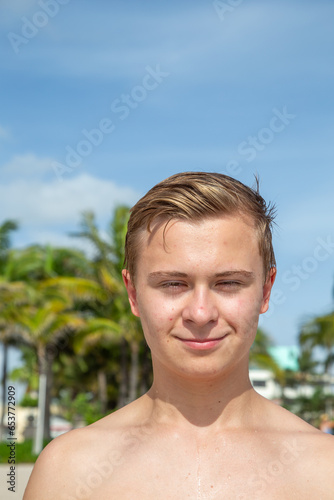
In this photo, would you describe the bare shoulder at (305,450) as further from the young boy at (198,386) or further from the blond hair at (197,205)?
the blond hair at (197,205)

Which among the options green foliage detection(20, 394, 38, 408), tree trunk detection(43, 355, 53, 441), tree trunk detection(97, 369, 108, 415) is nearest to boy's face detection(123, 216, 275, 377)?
tree trunk detection(43, 355, 53, 441)

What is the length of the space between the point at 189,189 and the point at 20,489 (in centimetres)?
1630

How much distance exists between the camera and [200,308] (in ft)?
7.72

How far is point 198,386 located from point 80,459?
1.82ft

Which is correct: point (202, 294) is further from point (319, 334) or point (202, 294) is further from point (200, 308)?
point (319, 334)

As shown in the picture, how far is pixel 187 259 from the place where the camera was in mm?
2412

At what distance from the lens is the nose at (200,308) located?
92.0 inches

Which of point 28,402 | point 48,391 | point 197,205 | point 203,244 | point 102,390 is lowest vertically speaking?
point 28,402

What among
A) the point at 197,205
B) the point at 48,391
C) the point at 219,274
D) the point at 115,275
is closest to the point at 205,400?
the point at 219,274

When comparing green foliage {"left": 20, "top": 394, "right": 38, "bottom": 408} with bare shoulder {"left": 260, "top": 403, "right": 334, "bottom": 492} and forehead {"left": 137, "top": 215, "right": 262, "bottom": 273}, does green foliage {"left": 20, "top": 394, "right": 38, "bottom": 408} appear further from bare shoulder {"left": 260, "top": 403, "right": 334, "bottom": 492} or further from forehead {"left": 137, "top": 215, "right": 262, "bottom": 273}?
forehead {"left": 137, "top": 215, "right": 262, "bottom": 273}

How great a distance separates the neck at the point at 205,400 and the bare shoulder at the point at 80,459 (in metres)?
0.19

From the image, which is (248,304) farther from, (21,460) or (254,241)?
(21,460)

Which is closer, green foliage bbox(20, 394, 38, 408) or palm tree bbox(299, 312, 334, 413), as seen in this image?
palm tree bbox(299, 312, 334, 413)

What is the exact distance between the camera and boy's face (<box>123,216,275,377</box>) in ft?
7.79
